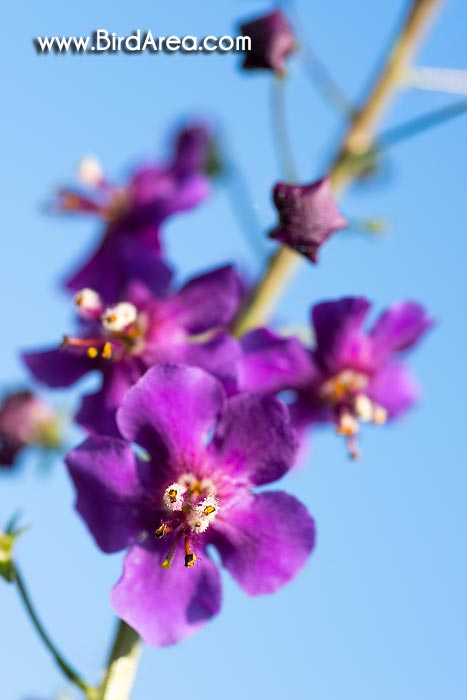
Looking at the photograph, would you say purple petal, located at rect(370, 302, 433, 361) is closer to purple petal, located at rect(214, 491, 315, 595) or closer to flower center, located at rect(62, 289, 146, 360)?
flower center, located at rect(62, 289, 146, 360)

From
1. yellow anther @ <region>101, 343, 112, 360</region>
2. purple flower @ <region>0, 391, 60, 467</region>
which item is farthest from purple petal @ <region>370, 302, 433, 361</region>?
purple flower @ <region>0, 391, 60, 467</region>

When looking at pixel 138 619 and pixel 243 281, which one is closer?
pixel 138 619

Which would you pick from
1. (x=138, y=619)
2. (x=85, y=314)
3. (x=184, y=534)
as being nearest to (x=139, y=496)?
(x=184, y=534)

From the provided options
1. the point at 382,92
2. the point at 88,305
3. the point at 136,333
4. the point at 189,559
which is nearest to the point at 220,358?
the point at 136,333

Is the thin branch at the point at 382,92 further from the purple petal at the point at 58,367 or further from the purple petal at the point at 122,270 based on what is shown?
the purple petal at the point at 58,367

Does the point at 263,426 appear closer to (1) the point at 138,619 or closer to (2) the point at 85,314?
(1) the point at 138,619

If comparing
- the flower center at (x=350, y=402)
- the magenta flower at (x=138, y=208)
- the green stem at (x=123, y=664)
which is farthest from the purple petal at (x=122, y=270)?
the green stem at (x=123, y=664)
